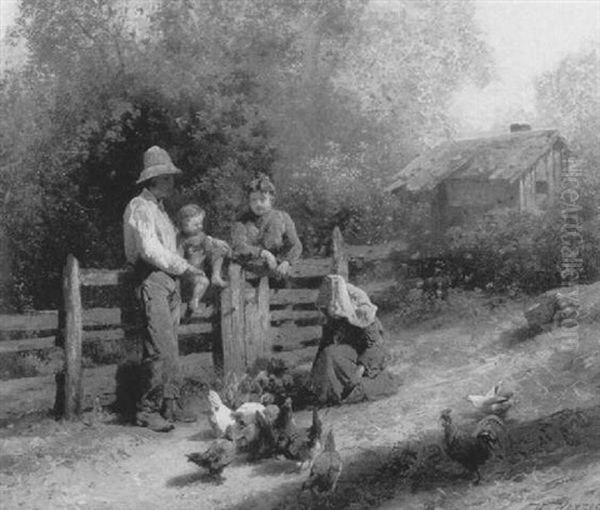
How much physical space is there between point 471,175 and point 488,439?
13.9 m

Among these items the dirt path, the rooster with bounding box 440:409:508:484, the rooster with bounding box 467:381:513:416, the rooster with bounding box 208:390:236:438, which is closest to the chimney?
the dirt path

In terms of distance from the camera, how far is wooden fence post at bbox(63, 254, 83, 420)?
7.55 meters

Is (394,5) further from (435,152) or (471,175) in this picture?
(471,175)

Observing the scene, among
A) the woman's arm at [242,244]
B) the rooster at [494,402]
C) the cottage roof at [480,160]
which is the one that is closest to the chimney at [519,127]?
the cottage roof at [480,160]

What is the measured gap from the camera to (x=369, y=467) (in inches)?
243

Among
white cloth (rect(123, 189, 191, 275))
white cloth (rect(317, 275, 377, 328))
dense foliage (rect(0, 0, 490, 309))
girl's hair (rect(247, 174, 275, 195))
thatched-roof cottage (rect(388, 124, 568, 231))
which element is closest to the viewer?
white cloth (rect(123, 189, 191, 275))

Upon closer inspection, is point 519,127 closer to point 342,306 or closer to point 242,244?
point 242,244

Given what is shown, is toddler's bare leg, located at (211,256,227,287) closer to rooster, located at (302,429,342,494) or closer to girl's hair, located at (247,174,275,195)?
girl's hair, located at (247,174,275,195)

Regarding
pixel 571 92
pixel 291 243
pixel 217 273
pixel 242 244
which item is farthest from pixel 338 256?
pixel 571 92

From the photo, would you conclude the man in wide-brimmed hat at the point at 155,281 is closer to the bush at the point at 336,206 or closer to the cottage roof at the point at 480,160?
the bush at the point at 336,206

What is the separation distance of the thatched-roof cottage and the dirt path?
383 inches

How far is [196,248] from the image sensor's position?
8195 mm

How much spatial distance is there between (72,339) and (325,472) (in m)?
3.16

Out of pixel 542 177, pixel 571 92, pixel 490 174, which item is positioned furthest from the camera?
pixel 571 92
